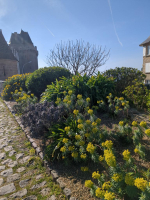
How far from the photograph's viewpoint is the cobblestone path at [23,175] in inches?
Answer: 94.5

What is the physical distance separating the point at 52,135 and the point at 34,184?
3.53 ft

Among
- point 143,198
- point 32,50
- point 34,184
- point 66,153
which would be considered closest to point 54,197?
point 34,184

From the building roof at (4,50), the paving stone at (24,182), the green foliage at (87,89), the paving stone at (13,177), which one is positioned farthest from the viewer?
the building roof at (4,50)

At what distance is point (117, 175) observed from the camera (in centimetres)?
173

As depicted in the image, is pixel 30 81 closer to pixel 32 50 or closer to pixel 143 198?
pixel 143 198

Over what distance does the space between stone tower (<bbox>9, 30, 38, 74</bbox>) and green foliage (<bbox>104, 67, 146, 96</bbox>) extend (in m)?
44.4

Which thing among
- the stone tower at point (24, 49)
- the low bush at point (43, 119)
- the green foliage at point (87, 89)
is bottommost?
the low bush at point (43, 119)

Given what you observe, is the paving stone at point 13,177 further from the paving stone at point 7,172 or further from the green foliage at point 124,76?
the green foliage at point 124,76

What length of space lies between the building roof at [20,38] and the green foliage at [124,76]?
158 feet

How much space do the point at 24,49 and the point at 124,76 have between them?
1841 inches

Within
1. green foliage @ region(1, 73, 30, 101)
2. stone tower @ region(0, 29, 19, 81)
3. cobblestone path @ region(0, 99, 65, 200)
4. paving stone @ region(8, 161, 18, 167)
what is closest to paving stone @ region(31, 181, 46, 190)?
cobblestone path @ region(0, 99, 65, 200)

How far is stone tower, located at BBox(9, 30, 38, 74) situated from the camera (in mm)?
46938

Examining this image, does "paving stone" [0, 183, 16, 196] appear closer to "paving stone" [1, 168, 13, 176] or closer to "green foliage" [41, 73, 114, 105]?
"paving stone" [1, 168, 13, 176]

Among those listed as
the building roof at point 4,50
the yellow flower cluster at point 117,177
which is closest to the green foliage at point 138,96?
the yellow flower cluster at point 117,177
